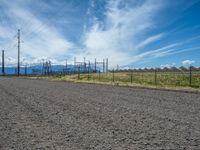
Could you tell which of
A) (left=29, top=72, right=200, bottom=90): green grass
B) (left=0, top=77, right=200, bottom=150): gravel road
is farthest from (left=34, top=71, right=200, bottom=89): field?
(left=0, top=77, right=200, bottom=150): gravel road

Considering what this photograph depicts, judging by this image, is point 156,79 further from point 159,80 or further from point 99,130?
point 99,130

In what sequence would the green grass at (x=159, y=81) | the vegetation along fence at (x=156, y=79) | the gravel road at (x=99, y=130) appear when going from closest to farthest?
the gravel road at (x=99, y=130) → the green grass at (x=159, y=81) → the vegetation along fence at (x=156, y=79)

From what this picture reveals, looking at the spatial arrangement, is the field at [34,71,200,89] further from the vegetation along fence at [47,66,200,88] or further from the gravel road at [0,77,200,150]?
the gravel road at [0,77,200,150]

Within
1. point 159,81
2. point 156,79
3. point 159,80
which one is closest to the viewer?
point 159,81

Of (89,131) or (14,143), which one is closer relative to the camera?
(14,143)

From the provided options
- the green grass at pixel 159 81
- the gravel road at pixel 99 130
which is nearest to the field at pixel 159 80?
the green grass at pixel 159 81

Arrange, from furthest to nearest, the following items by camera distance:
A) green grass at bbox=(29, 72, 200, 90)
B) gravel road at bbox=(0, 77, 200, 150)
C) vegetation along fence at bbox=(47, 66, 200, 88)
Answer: vegetation along fence at bbox=(47, 66, 200, 88), green grass at bbox=(29, 72, 200, 90), gravel road at bbox=(0, 77, 200, 150)

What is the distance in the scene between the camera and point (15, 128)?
6398 mm

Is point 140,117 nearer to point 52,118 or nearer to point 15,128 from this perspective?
point 52,118

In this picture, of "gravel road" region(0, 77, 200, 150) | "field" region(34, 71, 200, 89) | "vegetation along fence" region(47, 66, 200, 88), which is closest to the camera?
"gravel road" region(0, 77, 200, 150)

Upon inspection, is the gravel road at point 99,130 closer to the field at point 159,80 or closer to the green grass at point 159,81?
the green grass at point 159,81

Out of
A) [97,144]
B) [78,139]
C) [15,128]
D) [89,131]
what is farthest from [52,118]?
[97,144]

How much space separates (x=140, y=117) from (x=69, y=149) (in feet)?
11.8

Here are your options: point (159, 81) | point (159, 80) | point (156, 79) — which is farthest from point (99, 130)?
point (156, 79)
